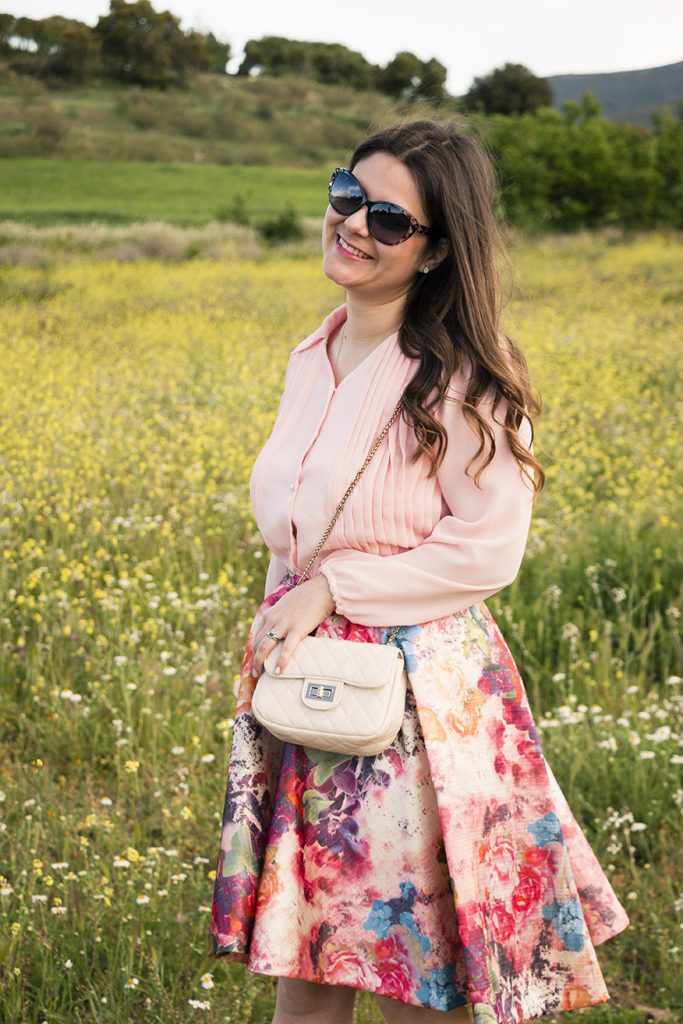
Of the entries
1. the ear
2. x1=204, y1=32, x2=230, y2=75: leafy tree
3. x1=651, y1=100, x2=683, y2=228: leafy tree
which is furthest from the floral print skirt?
x1=651, y1=100, x2=683, y2=228: leafy tree

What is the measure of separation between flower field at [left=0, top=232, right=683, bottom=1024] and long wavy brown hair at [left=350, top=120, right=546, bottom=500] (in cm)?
42

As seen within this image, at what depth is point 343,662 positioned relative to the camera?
→ 5.49ft

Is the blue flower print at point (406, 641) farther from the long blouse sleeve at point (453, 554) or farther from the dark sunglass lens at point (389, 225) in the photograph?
the dark sunglass lens at point (389, 225)

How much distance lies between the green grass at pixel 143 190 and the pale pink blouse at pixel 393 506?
5.84 meters

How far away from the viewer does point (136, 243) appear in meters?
8.60

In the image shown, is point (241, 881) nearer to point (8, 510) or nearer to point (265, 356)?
point (8, 510)

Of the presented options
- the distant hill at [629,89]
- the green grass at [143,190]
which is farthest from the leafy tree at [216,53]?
the distant hill at [629,89]

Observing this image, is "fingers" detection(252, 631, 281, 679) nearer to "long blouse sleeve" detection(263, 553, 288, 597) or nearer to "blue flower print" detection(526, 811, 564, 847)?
"long blouse sleeve" detection(263, 553, 288, 597)

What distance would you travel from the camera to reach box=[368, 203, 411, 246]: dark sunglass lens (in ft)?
5.82

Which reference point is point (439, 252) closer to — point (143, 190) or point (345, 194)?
point (345, 194)

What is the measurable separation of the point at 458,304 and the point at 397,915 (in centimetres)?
99

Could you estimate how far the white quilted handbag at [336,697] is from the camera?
162 centimetres

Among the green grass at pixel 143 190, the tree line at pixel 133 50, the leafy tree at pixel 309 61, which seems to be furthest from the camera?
the leafy tree at pixel 309 61

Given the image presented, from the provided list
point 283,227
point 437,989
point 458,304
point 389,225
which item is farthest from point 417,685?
point 283,227
